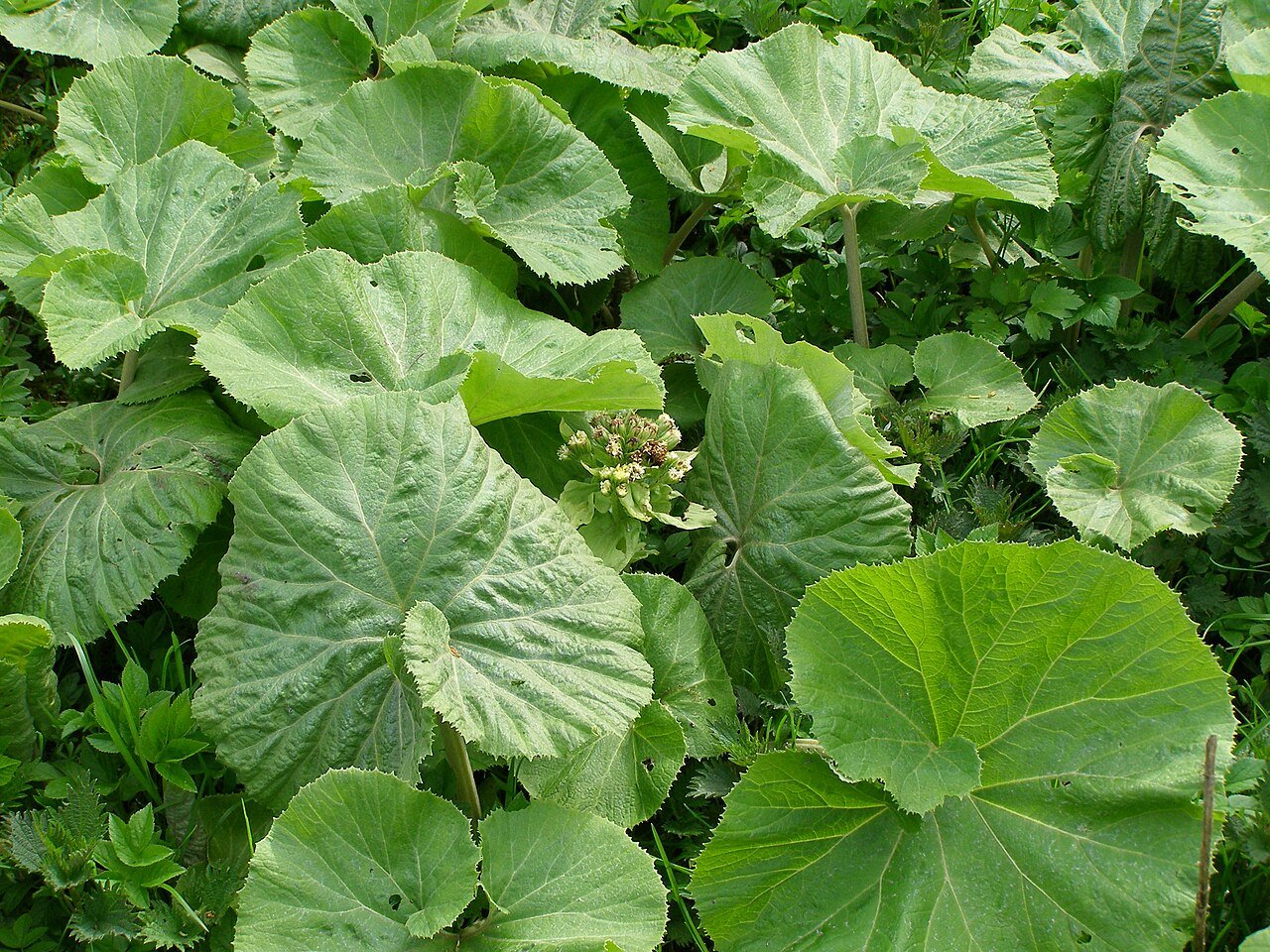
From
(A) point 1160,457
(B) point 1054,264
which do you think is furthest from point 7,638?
(B) point 1054,264

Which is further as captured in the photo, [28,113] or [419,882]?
[28,113]

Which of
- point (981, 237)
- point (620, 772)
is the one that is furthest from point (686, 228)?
point (620, 772)

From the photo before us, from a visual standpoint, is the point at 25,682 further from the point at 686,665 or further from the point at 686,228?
the point at 686,228

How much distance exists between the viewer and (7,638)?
2010 millimetres

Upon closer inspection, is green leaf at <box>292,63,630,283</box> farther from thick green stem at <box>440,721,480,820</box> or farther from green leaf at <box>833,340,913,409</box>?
thick green stem at <box>440,721,480,820</box>

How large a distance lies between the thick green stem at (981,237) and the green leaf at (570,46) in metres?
0.91

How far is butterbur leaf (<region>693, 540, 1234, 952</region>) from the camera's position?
1.80 meters

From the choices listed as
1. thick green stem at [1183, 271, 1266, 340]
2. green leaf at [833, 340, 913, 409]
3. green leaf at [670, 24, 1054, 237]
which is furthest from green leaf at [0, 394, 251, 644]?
thick green stem at [1183, 271, 1266, 340]

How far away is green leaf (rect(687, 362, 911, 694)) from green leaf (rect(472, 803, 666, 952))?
606 millimetres

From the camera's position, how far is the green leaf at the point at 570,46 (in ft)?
9.80

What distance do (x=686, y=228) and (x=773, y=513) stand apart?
1190 mm

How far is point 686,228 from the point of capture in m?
3.20

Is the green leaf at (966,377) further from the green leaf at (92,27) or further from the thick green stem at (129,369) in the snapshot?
the green leaf at (92,27)

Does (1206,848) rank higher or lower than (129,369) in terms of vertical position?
lower
